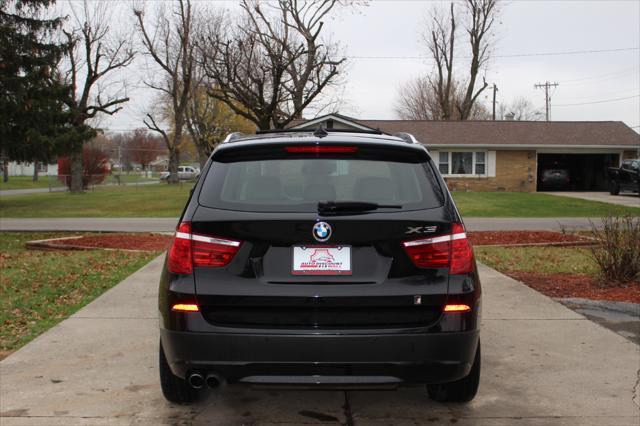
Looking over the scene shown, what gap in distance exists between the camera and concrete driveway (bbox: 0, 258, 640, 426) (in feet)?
12.8

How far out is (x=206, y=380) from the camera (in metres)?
3.33

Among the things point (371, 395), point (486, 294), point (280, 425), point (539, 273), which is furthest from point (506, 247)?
point (280, 425)

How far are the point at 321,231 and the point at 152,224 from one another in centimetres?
1557

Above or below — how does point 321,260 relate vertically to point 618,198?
above

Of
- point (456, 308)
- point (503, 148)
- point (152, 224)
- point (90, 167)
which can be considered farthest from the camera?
point (90, 167)

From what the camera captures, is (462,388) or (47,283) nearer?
(462,388)

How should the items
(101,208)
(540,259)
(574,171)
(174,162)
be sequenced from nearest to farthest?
(540,259)
(101,208)
(574,171)
(174,162)

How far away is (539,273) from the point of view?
909 centimetres

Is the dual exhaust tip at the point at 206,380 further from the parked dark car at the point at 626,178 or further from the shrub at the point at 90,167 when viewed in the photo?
the shrub at the point at 90,167

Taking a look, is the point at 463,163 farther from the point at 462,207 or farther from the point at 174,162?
the point at 174,162

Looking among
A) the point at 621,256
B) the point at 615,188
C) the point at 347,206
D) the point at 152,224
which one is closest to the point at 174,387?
the point at 347,206

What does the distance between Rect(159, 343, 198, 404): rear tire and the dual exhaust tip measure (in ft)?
1.96

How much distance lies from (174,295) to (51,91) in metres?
22.8

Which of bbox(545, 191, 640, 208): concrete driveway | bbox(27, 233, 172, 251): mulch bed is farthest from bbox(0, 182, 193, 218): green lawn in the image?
bbox(545, 191, 640, 208): concrete driveway
